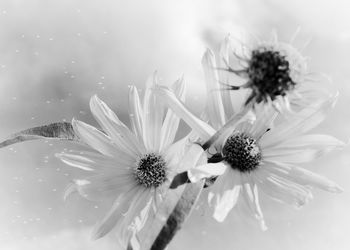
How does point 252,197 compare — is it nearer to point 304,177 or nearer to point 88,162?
point 304,177

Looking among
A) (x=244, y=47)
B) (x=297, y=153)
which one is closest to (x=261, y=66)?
(x=244, y=47)

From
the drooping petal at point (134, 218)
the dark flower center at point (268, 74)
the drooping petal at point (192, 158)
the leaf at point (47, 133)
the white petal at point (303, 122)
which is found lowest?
the white petal at point (303, 122)

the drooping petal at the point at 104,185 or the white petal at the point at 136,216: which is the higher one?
the drooping petal at the point at 104,185

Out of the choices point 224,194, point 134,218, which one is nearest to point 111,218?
point 134,218

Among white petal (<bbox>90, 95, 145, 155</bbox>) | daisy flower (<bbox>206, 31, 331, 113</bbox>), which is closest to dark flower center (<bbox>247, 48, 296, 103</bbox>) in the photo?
daisy flower (<bbox>206, 31, 331, 113</bbox>)

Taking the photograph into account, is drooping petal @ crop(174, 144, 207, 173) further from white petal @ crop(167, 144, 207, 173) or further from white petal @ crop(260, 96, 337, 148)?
white petal @ crop(260, 96, 337, 148)

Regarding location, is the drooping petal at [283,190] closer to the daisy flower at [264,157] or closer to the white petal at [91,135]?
the daisy flower at [264,157]

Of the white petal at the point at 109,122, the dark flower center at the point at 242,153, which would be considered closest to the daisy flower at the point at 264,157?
the dark flower center at the point at 242,153

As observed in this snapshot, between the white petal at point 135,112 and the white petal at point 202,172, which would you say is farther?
the white petal at point 135,112
